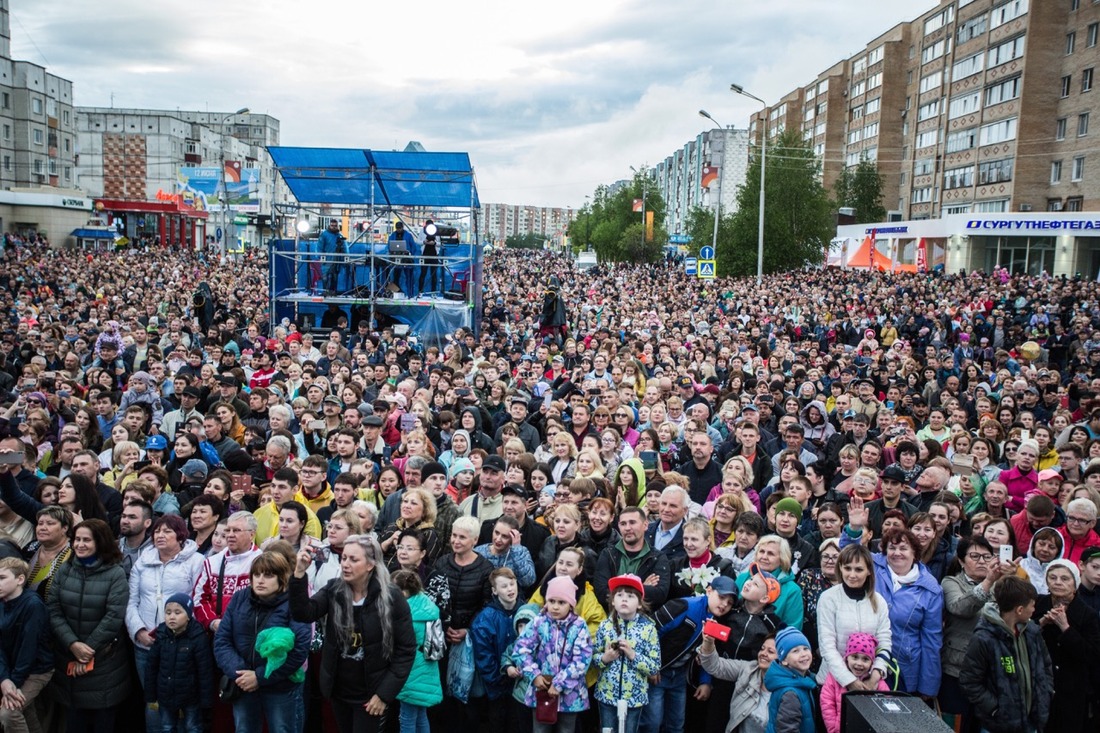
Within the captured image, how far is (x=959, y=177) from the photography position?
52.2 meters

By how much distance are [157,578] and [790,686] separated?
11.9 feet

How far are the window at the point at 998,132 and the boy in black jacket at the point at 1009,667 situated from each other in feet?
159

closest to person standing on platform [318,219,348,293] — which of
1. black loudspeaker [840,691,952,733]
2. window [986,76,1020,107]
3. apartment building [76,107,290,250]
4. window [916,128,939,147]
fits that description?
black loudspeaker [840,691,952,733]

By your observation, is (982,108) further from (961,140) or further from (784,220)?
(784,220)

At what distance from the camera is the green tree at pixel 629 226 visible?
221 ft

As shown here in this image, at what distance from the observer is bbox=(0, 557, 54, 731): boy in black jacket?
15.0ft

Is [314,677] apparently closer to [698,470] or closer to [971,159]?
[698,470]

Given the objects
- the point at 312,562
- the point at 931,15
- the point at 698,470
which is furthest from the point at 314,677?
the point at 931,15

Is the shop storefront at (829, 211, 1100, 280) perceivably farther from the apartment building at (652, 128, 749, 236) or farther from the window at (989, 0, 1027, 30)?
the apartment building at (652, 128, 749, 236)

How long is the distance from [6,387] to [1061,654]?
11815 mm

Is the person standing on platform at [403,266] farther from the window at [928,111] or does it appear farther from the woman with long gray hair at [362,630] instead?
the window at [928,111]

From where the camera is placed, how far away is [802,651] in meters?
4.58

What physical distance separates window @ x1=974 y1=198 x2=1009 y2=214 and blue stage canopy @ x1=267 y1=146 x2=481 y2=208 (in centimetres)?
3848

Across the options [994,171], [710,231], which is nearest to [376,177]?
[710,231]
